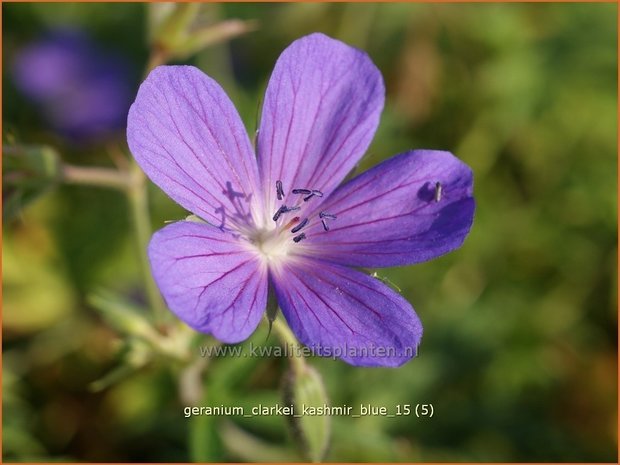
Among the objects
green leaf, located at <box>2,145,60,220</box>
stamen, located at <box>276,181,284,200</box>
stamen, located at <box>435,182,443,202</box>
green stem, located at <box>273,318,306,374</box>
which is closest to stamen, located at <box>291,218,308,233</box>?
stamen, located at <box>276,181,284,200</box>

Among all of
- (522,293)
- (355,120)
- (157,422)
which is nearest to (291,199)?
(355,120)

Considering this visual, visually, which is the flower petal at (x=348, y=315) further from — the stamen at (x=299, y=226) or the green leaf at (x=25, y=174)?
the green leaf at (x=25, y=174)

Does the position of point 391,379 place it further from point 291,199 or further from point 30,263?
point 30,263

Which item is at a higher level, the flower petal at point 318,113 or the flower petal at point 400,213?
the flower petal at point 318,113

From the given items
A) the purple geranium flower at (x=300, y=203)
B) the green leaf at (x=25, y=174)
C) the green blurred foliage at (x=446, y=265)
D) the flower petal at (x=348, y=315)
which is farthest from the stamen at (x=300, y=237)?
the green blurred foliage at (x=446, y=265)

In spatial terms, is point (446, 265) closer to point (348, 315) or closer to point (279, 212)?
point (279, 212)

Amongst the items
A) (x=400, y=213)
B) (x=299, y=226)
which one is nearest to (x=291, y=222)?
(x=299, y=226)
